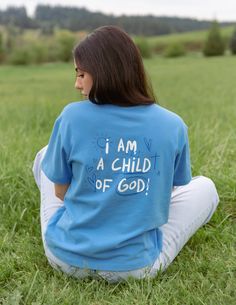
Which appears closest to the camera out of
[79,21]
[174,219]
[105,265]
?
[105,265]

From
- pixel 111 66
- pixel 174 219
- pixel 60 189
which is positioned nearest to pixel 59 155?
pixel 60 189

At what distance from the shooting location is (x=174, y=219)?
2109mm

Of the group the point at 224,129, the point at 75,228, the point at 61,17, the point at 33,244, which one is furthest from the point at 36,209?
the point at 61,17

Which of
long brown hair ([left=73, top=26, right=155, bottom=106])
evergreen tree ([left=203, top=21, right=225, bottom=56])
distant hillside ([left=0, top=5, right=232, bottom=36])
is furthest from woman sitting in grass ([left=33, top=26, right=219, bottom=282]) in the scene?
distant hillside ([left=0, top=5, right=232, bottom=36])

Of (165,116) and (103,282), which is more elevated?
(165,116)

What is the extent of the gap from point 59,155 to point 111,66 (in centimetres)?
38

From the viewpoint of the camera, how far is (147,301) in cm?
182

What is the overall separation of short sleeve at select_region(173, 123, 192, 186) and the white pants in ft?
0.58

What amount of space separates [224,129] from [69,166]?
10.4ft

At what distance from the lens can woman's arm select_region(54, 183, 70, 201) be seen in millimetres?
1966

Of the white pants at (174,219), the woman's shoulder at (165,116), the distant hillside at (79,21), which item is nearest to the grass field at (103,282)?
the white pants at (174,219)

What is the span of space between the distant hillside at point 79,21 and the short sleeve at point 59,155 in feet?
257

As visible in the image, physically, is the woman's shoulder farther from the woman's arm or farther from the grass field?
the grass field

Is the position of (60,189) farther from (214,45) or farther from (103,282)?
(214,45)
